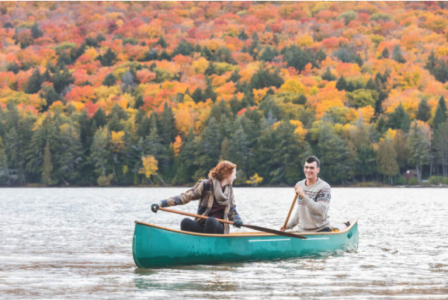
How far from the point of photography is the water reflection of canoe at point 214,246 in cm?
1241

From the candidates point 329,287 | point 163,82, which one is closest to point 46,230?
point 329,287

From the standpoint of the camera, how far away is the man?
13383 millimetres

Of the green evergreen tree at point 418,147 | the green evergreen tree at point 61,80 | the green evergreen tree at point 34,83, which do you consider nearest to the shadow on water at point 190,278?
the green evergreen tree at point 418,147

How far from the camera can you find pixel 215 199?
12961 mm

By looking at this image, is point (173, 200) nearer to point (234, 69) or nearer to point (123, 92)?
point (123, 92)

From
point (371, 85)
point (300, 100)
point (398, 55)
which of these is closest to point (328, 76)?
point (371, 85)

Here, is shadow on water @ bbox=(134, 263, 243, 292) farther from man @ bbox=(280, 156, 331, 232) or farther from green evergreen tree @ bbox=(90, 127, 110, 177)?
A: green evergreen tree @ bbox=(90, 127, 110, 177)

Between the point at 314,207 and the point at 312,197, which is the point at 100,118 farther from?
the point at 314,207

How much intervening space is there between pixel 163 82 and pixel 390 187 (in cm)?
8497

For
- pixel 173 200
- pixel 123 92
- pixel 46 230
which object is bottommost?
pixel 46 230

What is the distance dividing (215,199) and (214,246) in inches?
36.6

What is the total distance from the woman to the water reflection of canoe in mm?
277

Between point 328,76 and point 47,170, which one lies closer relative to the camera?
point 47,170

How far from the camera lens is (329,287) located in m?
11.0
